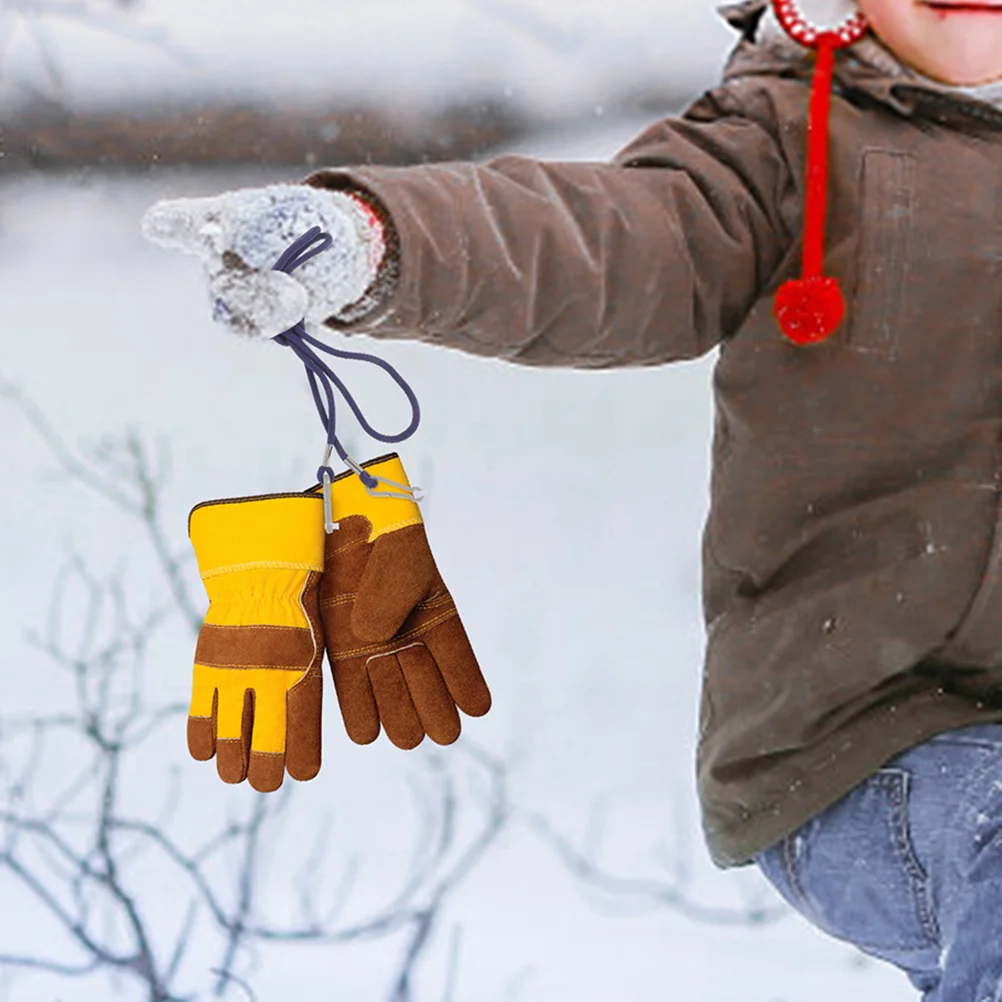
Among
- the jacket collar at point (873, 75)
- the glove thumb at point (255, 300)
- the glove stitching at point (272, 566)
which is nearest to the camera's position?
the glove thumb at point (255, 300)

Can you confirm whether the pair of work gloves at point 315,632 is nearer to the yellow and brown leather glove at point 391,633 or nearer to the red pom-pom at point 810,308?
the yellow and brown leather glove at point 391,633

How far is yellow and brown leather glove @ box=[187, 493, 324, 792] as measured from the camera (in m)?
1.15

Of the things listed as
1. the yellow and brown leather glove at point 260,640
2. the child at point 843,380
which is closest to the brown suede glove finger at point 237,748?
the yellow and brown leather glove at point 260,640

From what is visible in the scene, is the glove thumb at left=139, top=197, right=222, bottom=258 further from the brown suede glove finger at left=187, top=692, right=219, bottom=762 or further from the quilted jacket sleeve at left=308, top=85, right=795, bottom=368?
the brown suede glove finger at left=187, top=692, right=219, bottom=762

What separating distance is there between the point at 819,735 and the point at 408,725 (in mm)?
324

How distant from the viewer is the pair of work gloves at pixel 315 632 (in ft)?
3.77

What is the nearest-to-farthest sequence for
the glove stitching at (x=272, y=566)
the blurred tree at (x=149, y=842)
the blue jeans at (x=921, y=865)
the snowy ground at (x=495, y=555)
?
the blue jeans at (x=921, y=865) < the glove stitching at (x=272, y=566) < the snowy ground at (x=495, y=555) < the blurred tree at (x=149, y=842)

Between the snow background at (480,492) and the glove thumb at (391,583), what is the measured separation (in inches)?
46.2

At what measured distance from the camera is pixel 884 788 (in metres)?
0.97

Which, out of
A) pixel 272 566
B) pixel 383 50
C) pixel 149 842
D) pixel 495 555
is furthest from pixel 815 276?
pixel 149 842

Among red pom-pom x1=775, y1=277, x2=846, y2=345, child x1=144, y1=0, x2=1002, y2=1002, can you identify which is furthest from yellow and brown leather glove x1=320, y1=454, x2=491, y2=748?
red pom-pom x1=775, y1=277, x2=846, y2=345

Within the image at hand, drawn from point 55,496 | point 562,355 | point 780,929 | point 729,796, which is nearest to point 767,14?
point 562,355

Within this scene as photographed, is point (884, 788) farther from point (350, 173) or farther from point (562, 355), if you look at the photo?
point (350, 173)

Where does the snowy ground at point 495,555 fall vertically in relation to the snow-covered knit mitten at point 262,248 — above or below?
below
